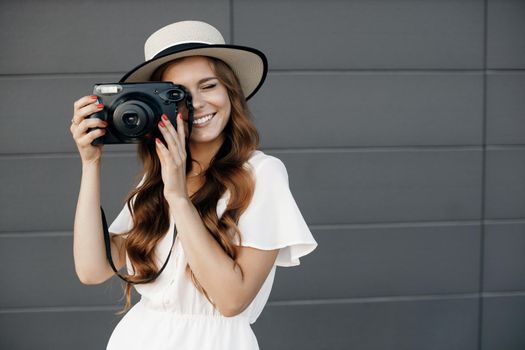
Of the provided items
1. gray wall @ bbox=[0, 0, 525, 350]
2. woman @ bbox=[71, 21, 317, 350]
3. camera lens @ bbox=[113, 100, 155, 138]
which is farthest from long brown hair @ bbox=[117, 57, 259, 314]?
gray wall @ bbox=[0, 0, 525, 350]

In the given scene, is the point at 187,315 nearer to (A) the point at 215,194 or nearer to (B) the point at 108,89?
(A) the point at 215,194

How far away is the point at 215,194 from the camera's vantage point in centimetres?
136

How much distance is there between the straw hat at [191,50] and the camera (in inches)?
52.5

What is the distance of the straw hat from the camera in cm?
133

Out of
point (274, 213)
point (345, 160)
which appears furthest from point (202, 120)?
point (345, 160)

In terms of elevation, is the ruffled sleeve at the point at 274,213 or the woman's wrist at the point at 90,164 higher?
the woman's wrist at the point at 90,164

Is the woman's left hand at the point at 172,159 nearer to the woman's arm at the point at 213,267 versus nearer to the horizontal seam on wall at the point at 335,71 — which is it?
the woman's arm at the point at 213,267

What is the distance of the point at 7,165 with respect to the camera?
2652mm

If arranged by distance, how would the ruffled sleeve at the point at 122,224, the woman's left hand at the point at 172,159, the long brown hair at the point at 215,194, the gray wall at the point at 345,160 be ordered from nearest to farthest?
the woman's left hand at the point at 172,159 < the long brown hair at the point at 215,194 < the ruffled sleeve at the point at 122,224 < the gray wall at the point at 345,160

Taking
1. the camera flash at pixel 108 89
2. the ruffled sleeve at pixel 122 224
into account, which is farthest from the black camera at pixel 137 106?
the ruffled sleeve at pixel 122 224

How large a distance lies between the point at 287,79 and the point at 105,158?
2.87ft

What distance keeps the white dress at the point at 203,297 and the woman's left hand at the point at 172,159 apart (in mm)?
154

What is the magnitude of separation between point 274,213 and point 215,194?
0.14m

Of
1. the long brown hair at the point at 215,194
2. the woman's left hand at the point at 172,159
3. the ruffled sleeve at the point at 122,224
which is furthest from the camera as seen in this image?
the ruffled sleeve at the point at 122,224
